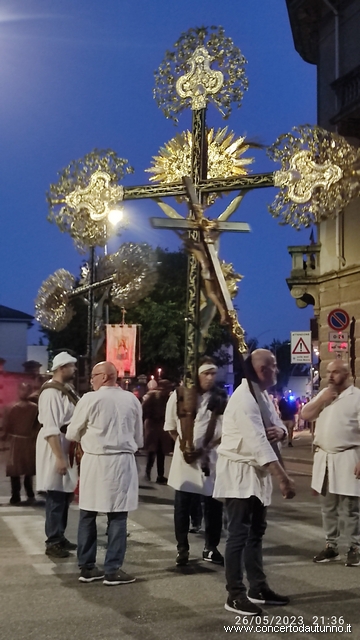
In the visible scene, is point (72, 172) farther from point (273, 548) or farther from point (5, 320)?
→ point (5, 320)

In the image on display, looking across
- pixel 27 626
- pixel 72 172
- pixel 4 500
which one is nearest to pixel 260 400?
pixel 27 626

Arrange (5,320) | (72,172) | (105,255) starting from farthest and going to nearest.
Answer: (5,320)
(105,255)
(72,172)

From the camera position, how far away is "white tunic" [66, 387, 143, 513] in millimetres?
7383

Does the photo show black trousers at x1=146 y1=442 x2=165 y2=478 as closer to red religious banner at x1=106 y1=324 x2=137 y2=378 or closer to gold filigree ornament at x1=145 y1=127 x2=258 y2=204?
red religious banner at x1=106 y1=324 x2=137 y2=378

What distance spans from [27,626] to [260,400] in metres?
2.27

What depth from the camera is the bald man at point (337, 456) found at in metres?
8.24

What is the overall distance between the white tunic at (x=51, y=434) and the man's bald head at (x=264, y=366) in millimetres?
2704

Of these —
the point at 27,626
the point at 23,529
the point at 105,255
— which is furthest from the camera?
the point at 105,255

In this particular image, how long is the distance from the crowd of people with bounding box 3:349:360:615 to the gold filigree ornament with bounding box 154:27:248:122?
11.2 feet

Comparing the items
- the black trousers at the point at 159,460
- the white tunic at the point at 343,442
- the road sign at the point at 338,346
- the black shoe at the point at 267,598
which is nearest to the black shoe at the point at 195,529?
the white tunic at the point at 343,442

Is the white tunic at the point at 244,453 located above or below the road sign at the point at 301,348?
below

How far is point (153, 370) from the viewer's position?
4750 centimetres

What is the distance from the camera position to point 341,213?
23.6m

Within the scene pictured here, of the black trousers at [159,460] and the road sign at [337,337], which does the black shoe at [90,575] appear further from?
the road sign at [337,337]
